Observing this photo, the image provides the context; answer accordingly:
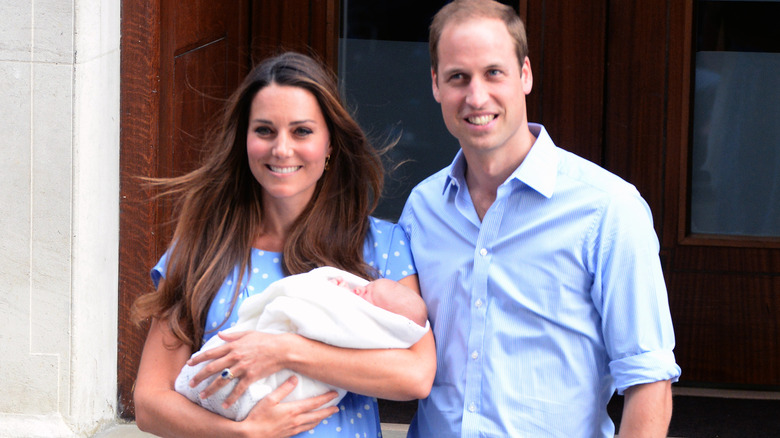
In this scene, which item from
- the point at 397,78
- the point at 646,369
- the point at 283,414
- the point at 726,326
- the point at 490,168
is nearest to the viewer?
the point at 646,369

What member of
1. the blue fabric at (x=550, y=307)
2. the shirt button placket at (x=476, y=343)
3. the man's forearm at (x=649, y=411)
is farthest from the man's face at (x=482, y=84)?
the man's forearm at (x=649, y=411)

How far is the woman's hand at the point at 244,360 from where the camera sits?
2.03 m

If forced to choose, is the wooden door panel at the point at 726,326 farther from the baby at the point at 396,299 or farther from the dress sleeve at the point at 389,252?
the baby at the point at 396,299

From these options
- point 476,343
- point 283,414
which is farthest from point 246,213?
point 476,343

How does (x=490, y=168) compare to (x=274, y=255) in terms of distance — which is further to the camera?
(x=274, y=255)

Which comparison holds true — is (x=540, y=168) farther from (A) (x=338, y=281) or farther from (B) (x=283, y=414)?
(B) (x=283, y=414)

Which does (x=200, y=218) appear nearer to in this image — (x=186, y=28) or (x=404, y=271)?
(x=404, y=271)

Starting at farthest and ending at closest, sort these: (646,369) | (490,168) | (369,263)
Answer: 1. (369,263)
2. (490,168)
3. (646,369)

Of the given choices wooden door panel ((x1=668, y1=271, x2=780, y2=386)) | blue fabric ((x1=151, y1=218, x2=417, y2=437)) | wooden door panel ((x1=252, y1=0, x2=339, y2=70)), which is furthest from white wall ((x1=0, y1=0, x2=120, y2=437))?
wooden door panel ((x1=668, y1=271, x2=780, y2=386))

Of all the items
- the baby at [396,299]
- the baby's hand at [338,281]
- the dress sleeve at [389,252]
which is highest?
the dress sleeve at [389,252]

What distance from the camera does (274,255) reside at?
2352 mm

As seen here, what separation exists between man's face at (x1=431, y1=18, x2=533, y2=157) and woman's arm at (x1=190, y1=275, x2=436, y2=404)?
0.53 meters

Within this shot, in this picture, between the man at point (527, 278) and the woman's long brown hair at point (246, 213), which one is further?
the woman's long brown hair at point (246, 213)

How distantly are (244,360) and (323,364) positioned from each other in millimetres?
177
